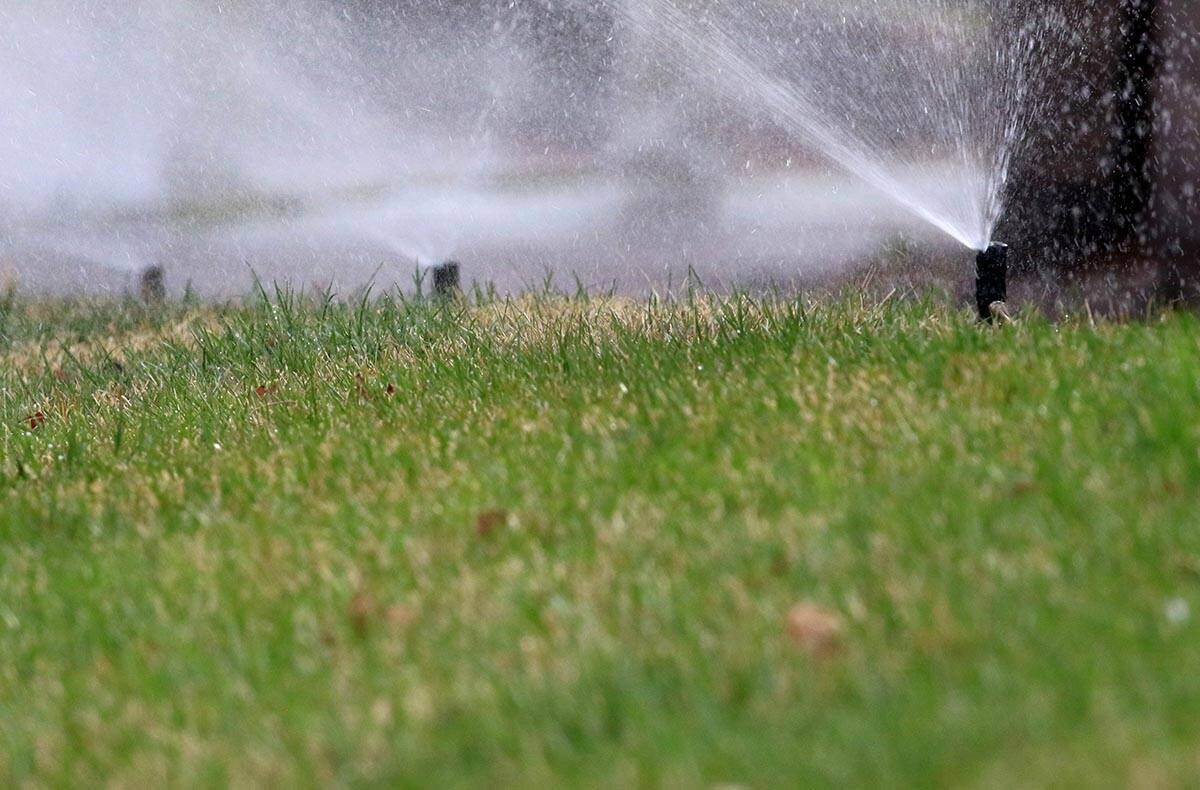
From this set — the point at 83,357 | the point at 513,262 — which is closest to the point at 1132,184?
the point at 513,262

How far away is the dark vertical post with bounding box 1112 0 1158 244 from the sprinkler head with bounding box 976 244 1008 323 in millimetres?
865

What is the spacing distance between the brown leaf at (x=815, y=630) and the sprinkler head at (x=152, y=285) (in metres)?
7.89

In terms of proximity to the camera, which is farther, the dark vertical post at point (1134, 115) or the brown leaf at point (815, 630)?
the dark vertical post at point (1134, 115)

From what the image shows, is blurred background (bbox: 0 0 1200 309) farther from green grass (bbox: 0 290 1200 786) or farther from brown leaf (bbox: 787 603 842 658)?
brown leaf (bbox: 787 603 842 658)

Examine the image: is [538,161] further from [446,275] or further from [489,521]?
[489,521]

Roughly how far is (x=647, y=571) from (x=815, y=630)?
1.49 ft

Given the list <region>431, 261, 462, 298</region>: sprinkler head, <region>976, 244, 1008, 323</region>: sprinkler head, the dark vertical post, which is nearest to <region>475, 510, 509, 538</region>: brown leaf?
<region>976, 244, 1008, 323</region>: sprinkler head

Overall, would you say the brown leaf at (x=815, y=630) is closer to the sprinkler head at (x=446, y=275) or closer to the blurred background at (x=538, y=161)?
the blurred background at (x=538, y=161)

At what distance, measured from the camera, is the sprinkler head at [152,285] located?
989cm

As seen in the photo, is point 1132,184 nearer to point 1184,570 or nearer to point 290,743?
point 1184,570

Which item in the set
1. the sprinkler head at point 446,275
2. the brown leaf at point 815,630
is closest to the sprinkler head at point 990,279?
the brown leaf at point 815,630

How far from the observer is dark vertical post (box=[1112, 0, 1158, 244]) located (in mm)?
5887

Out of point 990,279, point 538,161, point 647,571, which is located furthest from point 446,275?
point 647,571

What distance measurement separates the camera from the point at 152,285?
10461 mm
